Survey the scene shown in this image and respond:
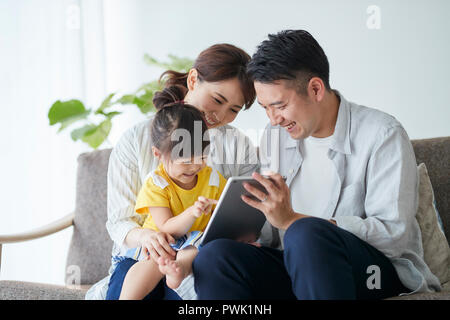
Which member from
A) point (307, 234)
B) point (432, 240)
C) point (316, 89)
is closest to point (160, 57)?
point (316, 89)

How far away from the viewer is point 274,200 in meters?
1.09

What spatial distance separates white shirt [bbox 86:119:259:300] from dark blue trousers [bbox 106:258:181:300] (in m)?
0.06

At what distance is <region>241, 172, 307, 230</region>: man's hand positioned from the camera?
107 cm

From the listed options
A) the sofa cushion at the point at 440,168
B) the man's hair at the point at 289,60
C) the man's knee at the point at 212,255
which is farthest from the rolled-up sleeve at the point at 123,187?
the sofa cushion at the point at 440,168

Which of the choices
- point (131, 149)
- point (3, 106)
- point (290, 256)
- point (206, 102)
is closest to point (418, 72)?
point (206, 102)

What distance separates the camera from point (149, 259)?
122 centimetres

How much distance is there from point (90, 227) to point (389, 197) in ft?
3.62

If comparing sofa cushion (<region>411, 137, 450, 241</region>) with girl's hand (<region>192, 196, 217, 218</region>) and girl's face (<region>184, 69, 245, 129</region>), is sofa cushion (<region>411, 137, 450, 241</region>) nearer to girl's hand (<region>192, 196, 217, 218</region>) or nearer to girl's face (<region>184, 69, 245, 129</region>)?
girl's face (<region>184, 69, 245, 129</region>)

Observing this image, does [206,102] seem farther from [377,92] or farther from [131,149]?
[377,92]

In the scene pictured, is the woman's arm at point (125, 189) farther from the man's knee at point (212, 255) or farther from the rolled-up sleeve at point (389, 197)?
the rolled-up sleeve at point (389, 197)

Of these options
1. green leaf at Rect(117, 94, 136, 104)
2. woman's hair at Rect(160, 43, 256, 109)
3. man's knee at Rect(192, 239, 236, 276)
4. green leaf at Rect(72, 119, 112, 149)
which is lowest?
man's knee at Rect(192, 239, 236, 276)

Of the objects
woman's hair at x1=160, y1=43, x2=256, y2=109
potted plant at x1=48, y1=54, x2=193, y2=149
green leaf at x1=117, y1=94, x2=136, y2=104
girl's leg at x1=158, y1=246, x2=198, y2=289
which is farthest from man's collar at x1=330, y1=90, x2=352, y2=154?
green leaf at x1=117, y1=94, x2=136, y2=104

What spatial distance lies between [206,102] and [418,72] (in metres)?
1.52

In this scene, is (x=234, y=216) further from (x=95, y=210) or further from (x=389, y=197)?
(x=95, y=210)
